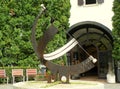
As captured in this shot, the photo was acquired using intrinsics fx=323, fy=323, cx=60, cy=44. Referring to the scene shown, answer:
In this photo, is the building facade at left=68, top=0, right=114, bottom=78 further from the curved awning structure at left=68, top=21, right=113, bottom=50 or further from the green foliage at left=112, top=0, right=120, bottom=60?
the green foliage at left=112, top=0, right=120, bottom=60

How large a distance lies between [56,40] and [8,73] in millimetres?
3957

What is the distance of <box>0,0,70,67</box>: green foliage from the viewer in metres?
21.8

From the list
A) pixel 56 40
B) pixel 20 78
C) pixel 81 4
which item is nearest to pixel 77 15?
pixel 81 4

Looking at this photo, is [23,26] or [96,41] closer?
[23,26]

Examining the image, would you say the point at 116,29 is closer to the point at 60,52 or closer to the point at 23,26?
the point at 23,26

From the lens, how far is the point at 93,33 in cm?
2431

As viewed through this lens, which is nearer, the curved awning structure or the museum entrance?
the curved awning structure

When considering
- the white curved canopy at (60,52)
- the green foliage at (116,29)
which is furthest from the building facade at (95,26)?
the white curved canopy at (60,52)

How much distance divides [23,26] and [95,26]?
497cm

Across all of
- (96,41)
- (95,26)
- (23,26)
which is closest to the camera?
(23,26)

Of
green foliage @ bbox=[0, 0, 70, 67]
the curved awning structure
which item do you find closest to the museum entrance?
the curved awning structure

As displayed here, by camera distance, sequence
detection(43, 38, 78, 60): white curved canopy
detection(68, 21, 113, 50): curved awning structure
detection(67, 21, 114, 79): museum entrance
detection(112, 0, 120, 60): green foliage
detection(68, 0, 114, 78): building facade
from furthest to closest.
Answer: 1. detection(67, 21, 114, 79): museum entrance
2. detection(68, 21, 113, 50): curved awning structure
3. detection(68, 0, 114, 78): building facade
4. detection(112, 0, 120, 60): green foliage
5. detection(43, 38, 78, 60): white curved canopy

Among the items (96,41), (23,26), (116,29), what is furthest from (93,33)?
(23,26)

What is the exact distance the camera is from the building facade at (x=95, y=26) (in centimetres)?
2181
